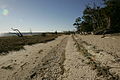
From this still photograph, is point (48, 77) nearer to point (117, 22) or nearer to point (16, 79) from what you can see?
point (16, 79)

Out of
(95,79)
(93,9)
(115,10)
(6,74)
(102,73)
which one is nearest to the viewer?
(95,79)

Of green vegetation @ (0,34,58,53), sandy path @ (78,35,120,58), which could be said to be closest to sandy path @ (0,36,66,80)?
green vegetation @ (0,34,58,53)

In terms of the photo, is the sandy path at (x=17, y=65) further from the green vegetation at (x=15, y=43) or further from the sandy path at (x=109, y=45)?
the sandy path at (x=109, y=45)

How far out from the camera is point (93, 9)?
221 ft

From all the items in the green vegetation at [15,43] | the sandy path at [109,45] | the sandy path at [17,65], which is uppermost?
the sandy path at [109,45]

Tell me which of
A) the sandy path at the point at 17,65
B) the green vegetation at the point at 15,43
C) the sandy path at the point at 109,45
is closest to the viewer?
the sandy path at the point at 17,65

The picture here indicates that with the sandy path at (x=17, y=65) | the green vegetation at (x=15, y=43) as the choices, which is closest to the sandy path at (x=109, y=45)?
the sandy path at (x=17, y=65)

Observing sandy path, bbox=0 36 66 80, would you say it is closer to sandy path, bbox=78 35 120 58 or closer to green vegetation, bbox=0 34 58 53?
green vegetation, bbox=0 34 58 53

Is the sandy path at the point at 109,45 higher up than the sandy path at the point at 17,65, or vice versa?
the sandy path at the point at 109,45

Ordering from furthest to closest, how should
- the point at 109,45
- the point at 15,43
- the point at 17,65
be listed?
the point at 15,43 < the point at 109,45 < the point at 17,65

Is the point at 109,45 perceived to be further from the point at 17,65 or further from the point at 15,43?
the point at 15,43

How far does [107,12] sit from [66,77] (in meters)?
50.1

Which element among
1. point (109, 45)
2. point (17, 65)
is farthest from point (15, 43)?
point (17, 65)

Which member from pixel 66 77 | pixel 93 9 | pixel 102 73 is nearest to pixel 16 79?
pixel 66 77
